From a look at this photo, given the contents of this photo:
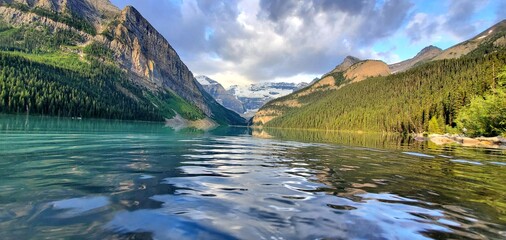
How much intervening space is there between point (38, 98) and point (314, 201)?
577 ft

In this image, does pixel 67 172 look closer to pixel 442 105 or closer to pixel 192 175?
pixel 192 175

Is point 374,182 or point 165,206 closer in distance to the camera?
point 165,206

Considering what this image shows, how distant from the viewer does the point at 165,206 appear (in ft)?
28.9

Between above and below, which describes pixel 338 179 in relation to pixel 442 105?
below

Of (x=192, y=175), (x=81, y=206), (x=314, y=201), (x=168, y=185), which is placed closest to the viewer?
(x=81, y=206)

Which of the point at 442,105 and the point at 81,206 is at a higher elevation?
the point at 442,105

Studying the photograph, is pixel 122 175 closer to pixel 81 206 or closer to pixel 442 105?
pixel 81 206

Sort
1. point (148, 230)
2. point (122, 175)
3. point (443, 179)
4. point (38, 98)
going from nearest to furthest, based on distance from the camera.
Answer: point (148, 230) → point (122, 175) → point (443, 179) → point (38, 98)

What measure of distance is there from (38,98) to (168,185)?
171m

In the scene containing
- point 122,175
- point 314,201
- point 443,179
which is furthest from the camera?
point 443,179

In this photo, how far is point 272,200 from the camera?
33.6 feet

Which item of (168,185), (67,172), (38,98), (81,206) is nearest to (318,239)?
(81,206)

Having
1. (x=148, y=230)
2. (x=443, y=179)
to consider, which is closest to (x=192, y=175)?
(x=148, y=230)

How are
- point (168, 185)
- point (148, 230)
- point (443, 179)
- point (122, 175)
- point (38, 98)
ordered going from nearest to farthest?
point (148, 230) < point (168, 185) < point (122, 175) < point (443, 179) < point (38, 98)
